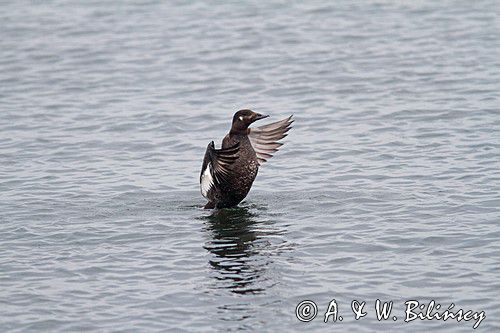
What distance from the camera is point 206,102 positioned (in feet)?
54.6

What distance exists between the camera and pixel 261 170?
13352 millimetres

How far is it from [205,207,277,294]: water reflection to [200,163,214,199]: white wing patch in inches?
10.2

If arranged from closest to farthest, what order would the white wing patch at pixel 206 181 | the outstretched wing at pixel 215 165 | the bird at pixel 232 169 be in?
the outstretched wing at pixel 215 165 → the bird at pixel 232 169 → the white wing patch at pixel 206 181

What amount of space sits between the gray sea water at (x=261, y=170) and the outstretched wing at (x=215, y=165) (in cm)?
35

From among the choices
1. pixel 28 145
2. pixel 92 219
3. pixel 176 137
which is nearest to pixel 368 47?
pixel 176 137

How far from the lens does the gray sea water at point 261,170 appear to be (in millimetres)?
9156

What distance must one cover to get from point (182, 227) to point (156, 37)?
10.2m

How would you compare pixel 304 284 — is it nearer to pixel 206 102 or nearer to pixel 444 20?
pixel 206 102

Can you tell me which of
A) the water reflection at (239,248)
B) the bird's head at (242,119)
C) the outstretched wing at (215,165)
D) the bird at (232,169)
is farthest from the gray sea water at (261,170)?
the bird's head at (242,119)

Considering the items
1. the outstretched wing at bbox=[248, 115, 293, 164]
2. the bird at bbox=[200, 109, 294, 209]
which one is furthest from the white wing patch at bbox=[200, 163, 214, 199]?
the outstretched wing at bbox=[248, 115, 293, 164]

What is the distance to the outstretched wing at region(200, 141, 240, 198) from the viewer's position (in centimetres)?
1130

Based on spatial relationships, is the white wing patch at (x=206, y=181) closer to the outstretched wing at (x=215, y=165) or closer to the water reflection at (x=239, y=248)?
the outstretched wing at (x=215, y=165)

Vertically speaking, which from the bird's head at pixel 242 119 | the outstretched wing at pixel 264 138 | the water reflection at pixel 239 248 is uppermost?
the bird's head at pixel 242 119

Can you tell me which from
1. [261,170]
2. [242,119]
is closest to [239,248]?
[242,119]
